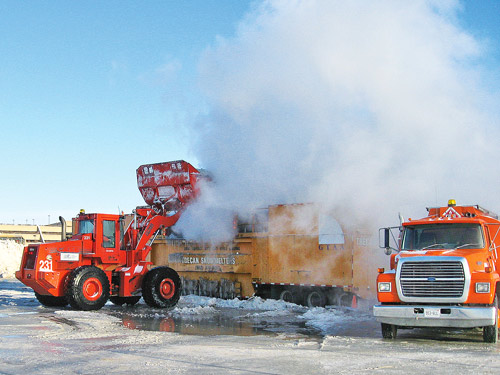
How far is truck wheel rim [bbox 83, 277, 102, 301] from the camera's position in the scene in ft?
54.0

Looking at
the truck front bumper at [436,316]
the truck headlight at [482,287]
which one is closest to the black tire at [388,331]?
the truck front bumper at [436,316]

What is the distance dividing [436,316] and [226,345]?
12.5 feet

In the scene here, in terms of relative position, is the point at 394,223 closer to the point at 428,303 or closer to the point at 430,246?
the point at 430,246

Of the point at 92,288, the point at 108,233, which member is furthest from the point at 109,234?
the point at 92,288

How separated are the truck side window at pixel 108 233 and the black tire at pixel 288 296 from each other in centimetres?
558

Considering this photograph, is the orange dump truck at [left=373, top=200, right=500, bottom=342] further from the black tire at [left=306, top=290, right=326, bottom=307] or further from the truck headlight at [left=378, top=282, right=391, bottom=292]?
the black tire at [left=306, top=290, right=326, bottom=307]

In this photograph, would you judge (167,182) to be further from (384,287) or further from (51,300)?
(384,287)

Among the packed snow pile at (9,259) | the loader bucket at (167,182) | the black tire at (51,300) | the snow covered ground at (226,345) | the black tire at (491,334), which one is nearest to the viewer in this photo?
the snow covered ground at (226,345)

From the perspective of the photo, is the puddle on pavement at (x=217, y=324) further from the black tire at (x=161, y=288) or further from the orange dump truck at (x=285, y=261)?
the orange dump truck at (x=285, y=261)

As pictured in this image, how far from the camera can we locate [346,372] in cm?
796

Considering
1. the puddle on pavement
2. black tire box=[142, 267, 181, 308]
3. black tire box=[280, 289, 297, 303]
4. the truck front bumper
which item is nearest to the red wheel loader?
black tire box=[142, 267, 181, 308]

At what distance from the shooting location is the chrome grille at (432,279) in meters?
10.6

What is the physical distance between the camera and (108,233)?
1795cm

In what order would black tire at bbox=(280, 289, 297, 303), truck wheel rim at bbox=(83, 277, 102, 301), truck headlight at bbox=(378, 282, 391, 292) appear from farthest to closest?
black tire at bbox=(280, 289, 297, 303), truck wheel rim at bbox=(83, 277, 102, 301), truck headlight at bbox=(378, 282, 391, 292)
